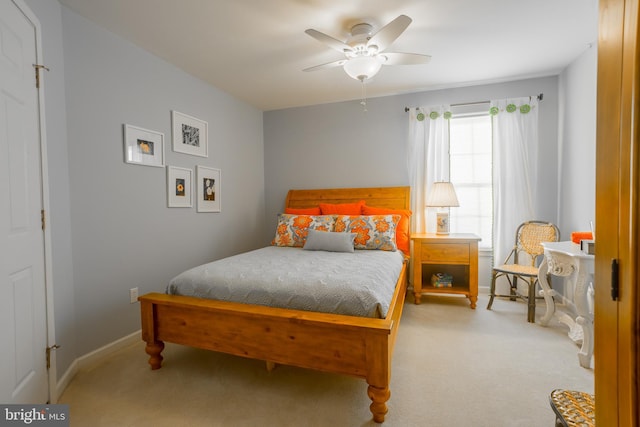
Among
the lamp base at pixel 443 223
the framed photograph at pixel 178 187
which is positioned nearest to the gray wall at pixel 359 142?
the lamp base at pixel 443 223

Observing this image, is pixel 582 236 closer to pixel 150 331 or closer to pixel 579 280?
pixel 579 280

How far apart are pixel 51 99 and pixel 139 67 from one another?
3.04ft

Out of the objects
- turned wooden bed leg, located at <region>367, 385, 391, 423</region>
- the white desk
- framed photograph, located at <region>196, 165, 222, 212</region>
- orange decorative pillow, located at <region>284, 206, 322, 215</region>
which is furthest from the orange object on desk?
framed photograph, located at <region>196, 165, 222, 212</region>

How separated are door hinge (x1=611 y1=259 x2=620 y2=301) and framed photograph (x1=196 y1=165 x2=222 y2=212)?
10.6 feet

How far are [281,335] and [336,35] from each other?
Result: 2.36 metres

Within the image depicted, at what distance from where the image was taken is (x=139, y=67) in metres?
2.57

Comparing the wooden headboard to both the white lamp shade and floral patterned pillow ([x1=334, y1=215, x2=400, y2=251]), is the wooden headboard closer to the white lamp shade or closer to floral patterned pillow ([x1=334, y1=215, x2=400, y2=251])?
the white lamp shade

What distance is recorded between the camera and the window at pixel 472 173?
3586mm

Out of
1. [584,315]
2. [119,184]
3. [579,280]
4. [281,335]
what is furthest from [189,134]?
[584,315]

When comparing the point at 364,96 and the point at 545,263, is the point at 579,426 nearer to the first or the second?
the point at 545,263

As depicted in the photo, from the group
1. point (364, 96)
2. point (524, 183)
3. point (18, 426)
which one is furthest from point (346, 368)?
→ point (364, 96)

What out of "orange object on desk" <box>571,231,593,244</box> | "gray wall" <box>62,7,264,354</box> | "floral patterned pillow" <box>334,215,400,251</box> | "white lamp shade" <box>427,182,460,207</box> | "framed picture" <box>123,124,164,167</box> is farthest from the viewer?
"white lamp shade" <box>427,182,460,207</box>

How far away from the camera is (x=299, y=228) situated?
3.32 m

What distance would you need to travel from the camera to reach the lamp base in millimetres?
3525
